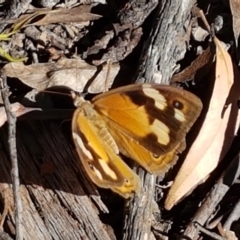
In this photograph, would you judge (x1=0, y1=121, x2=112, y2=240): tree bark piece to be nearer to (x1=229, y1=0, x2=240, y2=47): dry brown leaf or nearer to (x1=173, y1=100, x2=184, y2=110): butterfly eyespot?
(x1=173, y1=100, x2=184, y2=110): butterfly eyespot

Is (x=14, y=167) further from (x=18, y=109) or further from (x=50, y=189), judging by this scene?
(x=18, y=109)

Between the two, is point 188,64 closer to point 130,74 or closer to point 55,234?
point 130,74

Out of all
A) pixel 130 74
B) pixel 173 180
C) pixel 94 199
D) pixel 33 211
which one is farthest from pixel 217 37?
pixel 33 211

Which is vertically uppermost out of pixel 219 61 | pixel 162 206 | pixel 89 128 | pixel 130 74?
pixel 219 61

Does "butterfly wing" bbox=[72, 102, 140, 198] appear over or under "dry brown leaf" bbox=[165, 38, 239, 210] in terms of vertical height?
under

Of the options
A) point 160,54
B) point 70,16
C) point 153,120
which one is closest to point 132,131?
point 153,120

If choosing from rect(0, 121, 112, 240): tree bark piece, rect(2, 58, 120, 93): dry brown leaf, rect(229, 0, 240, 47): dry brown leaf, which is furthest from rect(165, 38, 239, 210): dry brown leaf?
rect(2, 58, 120, 93): dry brown leaf

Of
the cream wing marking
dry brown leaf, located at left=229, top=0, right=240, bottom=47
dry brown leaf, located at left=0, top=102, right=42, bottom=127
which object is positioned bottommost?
dry brown leaf, located at left=0, top=102, right=42, bottom=127
